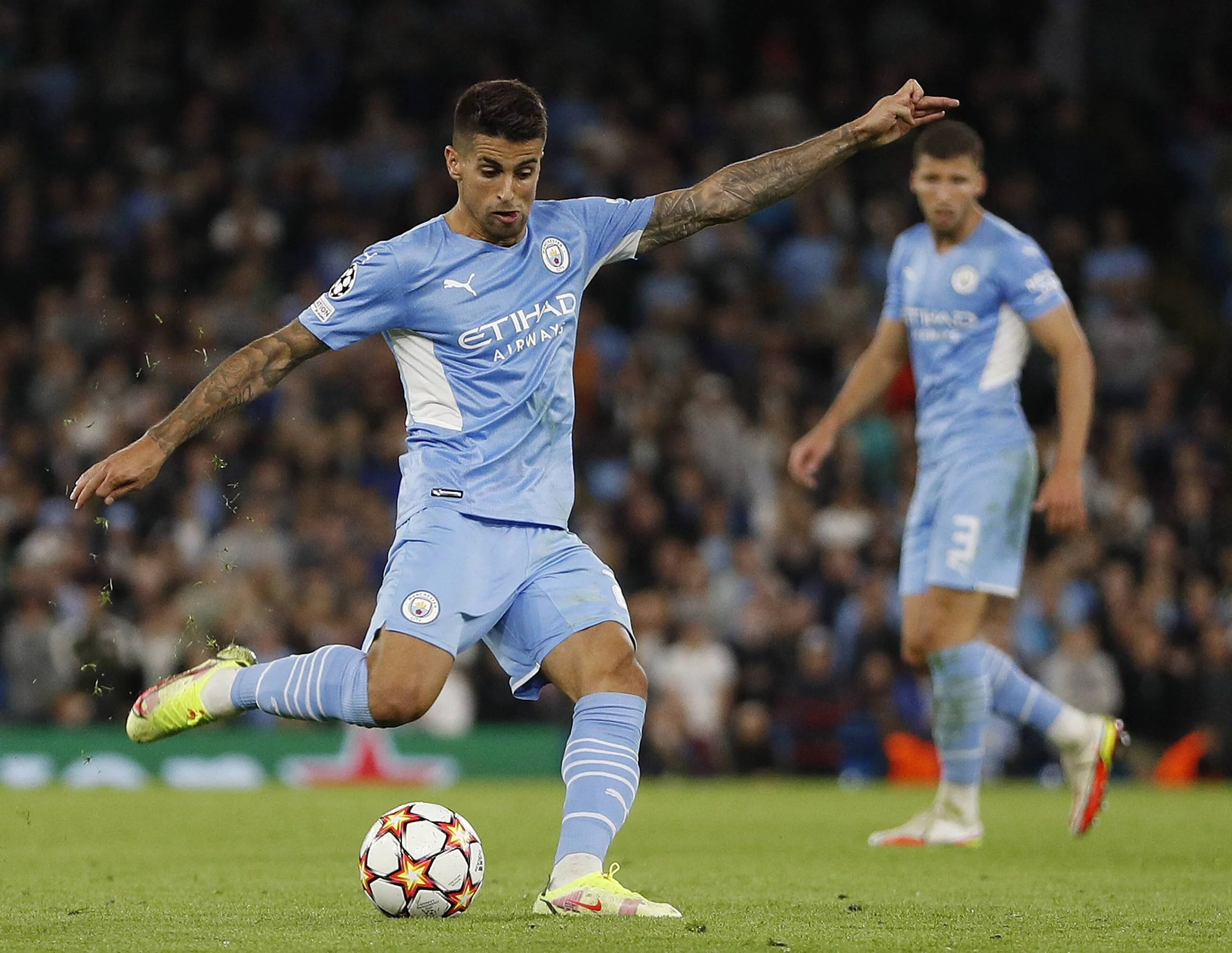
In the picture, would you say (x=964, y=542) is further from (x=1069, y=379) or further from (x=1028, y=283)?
(x=1028, y=283)

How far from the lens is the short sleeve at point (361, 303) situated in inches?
226

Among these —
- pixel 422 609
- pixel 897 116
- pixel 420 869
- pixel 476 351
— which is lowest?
pixel 420 869

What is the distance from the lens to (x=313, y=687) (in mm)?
5730

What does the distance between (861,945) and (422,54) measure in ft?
52.7

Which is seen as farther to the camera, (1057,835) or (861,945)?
(1057,835)

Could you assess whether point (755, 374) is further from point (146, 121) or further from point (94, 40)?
point (94, 40)

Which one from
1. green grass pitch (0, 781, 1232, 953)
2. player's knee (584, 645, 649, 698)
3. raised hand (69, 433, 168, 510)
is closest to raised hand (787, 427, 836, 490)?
green grass pitch (0, 781, 1232, 953)

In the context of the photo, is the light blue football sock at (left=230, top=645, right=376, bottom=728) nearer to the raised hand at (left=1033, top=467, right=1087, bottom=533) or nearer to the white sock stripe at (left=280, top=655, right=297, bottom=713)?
the white sock stripe at (left=280, top=655, right=297, bottom=713)

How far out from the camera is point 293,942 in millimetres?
4848

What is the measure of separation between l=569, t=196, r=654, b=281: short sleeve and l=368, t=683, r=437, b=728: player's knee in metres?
1.48

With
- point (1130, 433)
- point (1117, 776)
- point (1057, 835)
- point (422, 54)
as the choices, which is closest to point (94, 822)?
point (1057, 835)

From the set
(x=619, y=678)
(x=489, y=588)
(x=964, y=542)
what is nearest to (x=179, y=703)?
(x=489, y=588)

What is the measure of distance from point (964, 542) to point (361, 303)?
3.54 m

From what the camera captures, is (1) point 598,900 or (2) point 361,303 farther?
(2) point 361,303
